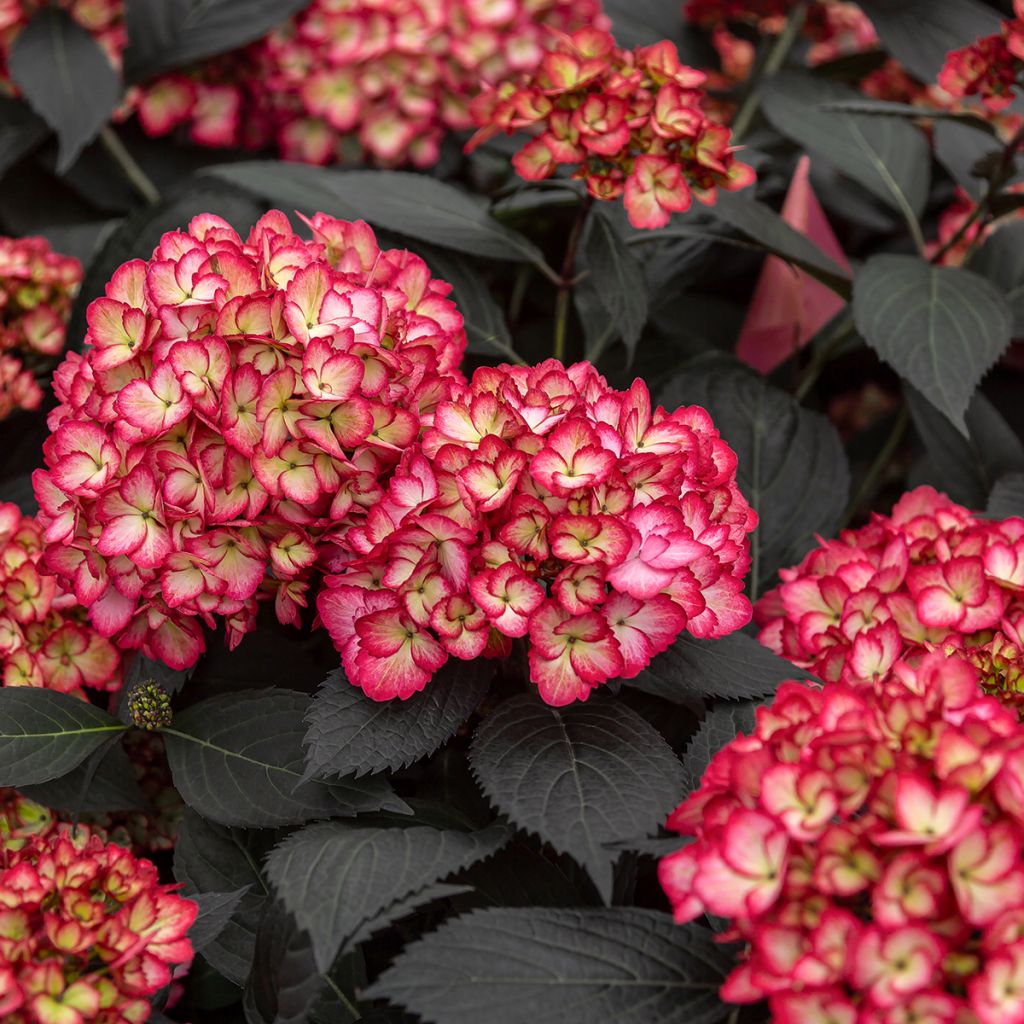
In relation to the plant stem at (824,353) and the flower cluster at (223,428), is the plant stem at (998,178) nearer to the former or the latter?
the plant stem at (824,353)

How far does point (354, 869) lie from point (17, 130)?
1178mm

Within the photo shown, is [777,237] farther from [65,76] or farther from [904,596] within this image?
[65,76]

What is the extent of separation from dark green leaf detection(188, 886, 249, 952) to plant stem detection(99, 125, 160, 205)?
39.2 inches

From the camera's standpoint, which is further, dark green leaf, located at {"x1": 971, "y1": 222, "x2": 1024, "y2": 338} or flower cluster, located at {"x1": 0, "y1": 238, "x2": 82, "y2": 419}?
dark green leaf, located at {"x1": 971, "y1": 222, "x2": 1024, "y2": 338}

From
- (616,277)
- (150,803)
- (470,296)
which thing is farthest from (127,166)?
(150,803)

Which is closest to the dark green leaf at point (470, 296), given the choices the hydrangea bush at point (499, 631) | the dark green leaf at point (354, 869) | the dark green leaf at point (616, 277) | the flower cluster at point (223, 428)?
the hydrangea bush at point (499, 631)

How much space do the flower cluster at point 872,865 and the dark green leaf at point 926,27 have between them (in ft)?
3.39

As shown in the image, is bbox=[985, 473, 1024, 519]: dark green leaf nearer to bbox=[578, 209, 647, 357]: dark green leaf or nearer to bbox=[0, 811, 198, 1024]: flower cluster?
bbox=[578, 209, 647, 357]: dark green leaf

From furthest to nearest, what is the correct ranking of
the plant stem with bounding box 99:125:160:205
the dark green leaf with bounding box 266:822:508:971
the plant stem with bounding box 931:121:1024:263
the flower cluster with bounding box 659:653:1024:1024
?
the plant stem with bounding box 99:125:160:205 → the plant stem with bounding box 931:121:1024:263 → the dark green leaf with bounding box 266:822:508:971 → the flower cluster with bounding box 659:653:1024:1024

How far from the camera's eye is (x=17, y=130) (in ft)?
4.86

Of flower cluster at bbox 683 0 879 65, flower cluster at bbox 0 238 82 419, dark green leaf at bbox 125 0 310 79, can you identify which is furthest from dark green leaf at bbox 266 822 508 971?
flower cluster at bbox 683 0 879 65

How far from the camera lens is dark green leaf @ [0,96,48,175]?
145cm

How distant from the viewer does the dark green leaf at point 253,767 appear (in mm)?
767

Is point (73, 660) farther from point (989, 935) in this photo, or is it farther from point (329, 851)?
point (989, 935)
